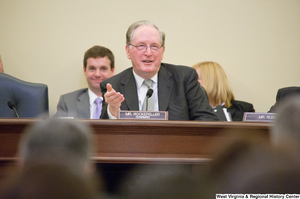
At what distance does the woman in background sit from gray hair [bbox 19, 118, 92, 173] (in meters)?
2.78

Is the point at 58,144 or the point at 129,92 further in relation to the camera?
the point at 129,92

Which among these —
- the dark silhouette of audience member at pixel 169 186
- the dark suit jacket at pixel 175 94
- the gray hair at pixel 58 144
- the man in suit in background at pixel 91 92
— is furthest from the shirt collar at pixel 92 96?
the dark silhouette of audience member at pixel 169 186

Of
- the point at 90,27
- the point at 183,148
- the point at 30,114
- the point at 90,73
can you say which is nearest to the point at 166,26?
the point at 90,27

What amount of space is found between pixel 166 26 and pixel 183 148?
7.84ft

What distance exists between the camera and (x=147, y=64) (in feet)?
7.38

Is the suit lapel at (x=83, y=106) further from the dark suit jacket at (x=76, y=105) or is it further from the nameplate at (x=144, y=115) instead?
the nameplate at (x=144, y=115)

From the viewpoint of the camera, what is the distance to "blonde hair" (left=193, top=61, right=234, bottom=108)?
331 cm

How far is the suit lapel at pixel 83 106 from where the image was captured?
2.97 meters

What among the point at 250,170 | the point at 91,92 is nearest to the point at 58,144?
the point at 250,170

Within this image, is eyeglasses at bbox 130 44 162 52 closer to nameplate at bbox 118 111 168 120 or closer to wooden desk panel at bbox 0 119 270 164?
nameplate at bbox 118 111 168 120

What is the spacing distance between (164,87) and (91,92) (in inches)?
44.6

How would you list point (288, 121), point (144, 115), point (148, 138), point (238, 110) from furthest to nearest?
point (238, 110)
point (144, 115)
point (148, 138)
point (288, 121)

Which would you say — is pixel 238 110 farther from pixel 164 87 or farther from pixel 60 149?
pixel 60 149

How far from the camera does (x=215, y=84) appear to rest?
11.0ft
